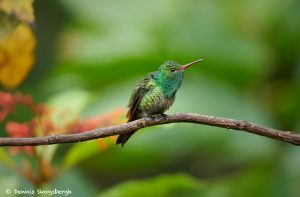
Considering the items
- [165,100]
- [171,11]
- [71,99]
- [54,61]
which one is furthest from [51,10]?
[165,100]

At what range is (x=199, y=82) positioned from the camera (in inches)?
209

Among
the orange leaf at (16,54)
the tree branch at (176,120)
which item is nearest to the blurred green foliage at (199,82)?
the orange leaf at (16,54)

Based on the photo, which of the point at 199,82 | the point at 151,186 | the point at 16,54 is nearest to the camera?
the point at 16,54

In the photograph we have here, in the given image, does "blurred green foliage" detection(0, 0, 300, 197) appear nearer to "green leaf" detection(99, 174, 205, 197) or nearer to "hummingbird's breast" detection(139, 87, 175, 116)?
"green leaf" detection(99, 174, 205, 197)

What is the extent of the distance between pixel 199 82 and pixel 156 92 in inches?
111

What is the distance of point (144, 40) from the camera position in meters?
5.63

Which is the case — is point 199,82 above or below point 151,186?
above

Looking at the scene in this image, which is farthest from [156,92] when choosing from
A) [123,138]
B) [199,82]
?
[199,82]

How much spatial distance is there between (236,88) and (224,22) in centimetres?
91

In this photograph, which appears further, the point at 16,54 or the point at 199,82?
the point at 199,82

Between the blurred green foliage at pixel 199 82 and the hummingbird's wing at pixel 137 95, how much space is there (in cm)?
Answer: 134

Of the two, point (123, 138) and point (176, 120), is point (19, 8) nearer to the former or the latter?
point (123, 138)

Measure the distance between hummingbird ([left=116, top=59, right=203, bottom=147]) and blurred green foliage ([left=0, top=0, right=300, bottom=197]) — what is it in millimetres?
1349

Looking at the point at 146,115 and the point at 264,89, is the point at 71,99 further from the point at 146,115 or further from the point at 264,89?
the point at 264,89
